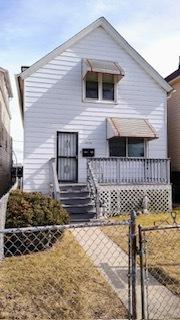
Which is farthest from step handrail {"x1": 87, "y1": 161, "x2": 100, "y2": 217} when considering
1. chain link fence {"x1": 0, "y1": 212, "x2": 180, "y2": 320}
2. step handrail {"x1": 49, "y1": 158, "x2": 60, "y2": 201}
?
chain link fence {"x1": 0, "y1": 212, "x2": 180, "y2": 320}

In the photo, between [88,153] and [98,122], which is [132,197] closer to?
[88,153]

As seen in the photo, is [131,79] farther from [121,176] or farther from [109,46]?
[121,176]

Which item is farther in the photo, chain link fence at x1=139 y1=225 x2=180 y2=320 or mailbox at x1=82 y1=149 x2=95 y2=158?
mailbox at x1=82 y1=149 x2=95 y2=158

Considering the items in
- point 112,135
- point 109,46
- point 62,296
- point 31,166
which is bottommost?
point 62,296

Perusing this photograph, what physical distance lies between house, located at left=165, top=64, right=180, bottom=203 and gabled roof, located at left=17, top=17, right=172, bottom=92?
328 cm

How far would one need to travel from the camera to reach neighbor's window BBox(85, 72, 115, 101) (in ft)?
56.9

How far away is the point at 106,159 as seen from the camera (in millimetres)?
15789

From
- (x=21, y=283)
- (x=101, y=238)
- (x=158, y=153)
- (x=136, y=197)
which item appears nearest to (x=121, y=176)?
(x=136, y=197)

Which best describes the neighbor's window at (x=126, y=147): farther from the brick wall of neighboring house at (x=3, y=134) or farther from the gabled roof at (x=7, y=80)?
the gabled roof at (x=7, y=80)

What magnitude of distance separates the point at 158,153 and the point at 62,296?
43.3 feet

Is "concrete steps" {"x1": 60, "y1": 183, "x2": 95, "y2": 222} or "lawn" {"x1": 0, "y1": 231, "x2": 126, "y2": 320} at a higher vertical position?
"concrete steps" {"x1": 60, "y1": 183, "x2": 95, "y2": 222}

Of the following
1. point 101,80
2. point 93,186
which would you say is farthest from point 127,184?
point 101,80

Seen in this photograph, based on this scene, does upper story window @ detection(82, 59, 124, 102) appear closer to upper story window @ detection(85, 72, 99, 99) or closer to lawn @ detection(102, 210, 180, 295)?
upper story window @ detection(85, 72, 99, 99)

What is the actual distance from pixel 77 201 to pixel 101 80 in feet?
21.0
